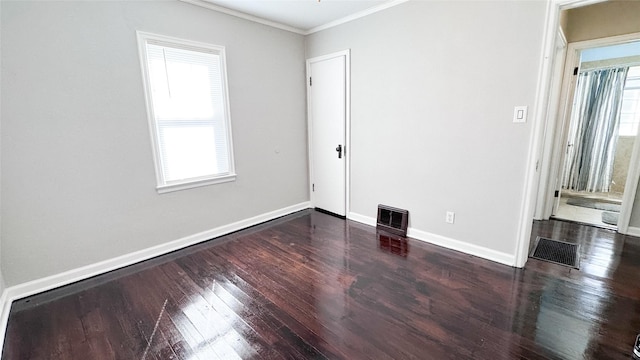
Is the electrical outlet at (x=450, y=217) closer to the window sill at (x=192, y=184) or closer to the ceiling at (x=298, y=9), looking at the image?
the ceiling at (x=298, y=9)

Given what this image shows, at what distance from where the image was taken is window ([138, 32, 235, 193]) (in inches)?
103

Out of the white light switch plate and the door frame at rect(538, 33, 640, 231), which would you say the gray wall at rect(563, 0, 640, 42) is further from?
the white light switch plate

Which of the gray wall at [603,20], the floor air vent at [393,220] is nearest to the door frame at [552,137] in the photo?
the gray wall at [603,20]

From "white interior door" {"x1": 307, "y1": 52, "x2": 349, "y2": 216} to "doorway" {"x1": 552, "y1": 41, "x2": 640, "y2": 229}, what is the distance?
3300 millimetres

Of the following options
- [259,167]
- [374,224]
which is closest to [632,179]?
[374,224]

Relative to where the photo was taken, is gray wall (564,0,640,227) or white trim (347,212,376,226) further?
white trim (347,212,376,226)

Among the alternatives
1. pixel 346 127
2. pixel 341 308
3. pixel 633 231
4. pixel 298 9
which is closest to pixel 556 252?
pixel 633 231

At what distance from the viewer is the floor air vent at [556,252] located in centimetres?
252

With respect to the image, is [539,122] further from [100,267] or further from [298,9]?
[100,267]

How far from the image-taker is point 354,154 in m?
3.56

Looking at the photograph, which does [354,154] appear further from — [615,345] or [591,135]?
[591,135]

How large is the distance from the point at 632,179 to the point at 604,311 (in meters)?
1.97

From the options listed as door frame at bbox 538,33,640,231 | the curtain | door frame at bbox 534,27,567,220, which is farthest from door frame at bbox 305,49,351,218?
the curtain

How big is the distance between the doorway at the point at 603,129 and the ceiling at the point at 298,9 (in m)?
3.57
